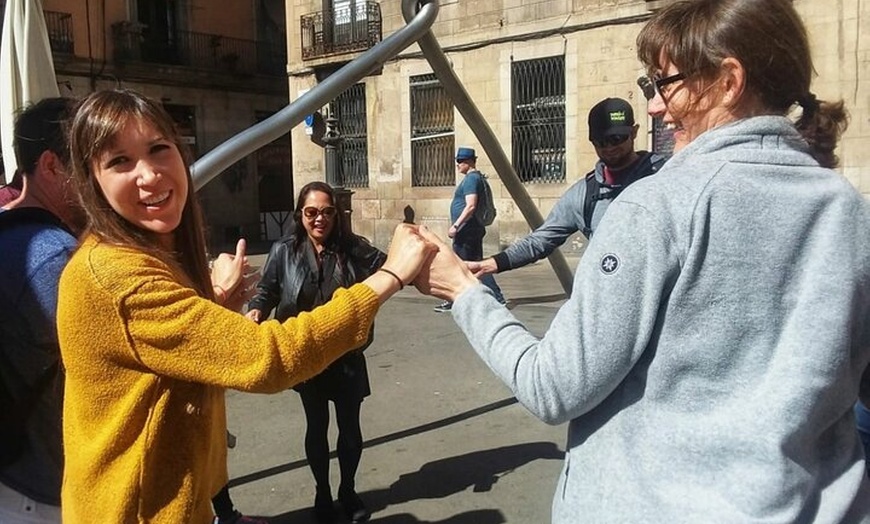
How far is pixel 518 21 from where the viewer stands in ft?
44.2

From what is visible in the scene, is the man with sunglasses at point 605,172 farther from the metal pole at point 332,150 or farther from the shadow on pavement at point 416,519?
the metal pole at point 332,150

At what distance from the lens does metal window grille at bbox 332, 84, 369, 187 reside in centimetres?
1591

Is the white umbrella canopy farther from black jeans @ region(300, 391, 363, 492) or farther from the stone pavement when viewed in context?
the stone pavement

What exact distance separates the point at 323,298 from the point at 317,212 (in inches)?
16.4

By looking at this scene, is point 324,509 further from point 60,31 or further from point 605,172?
point 60,31

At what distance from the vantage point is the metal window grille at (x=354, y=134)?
15914 mm

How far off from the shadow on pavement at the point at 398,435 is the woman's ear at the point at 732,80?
357 cm

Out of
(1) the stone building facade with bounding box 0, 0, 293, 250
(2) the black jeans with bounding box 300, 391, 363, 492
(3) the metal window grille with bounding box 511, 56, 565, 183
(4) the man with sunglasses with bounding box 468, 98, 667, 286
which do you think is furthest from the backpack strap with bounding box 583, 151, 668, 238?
(1) the stone building facade with bounding box 0, 0, 293, 250

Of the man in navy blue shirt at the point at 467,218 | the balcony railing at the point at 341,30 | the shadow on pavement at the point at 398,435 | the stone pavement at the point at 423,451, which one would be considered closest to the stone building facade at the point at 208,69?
the balcony railing at the point at 341,30

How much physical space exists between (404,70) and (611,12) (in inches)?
169

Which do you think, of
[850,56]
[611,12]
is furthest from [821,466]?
[611,12]

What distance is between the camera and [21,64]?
3.53m

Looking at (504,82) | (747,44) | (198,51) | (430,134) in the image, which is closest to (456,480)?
(747,44)

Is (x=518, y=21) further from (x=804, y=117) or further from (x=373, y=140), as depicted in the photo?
(x=804, y=117)
